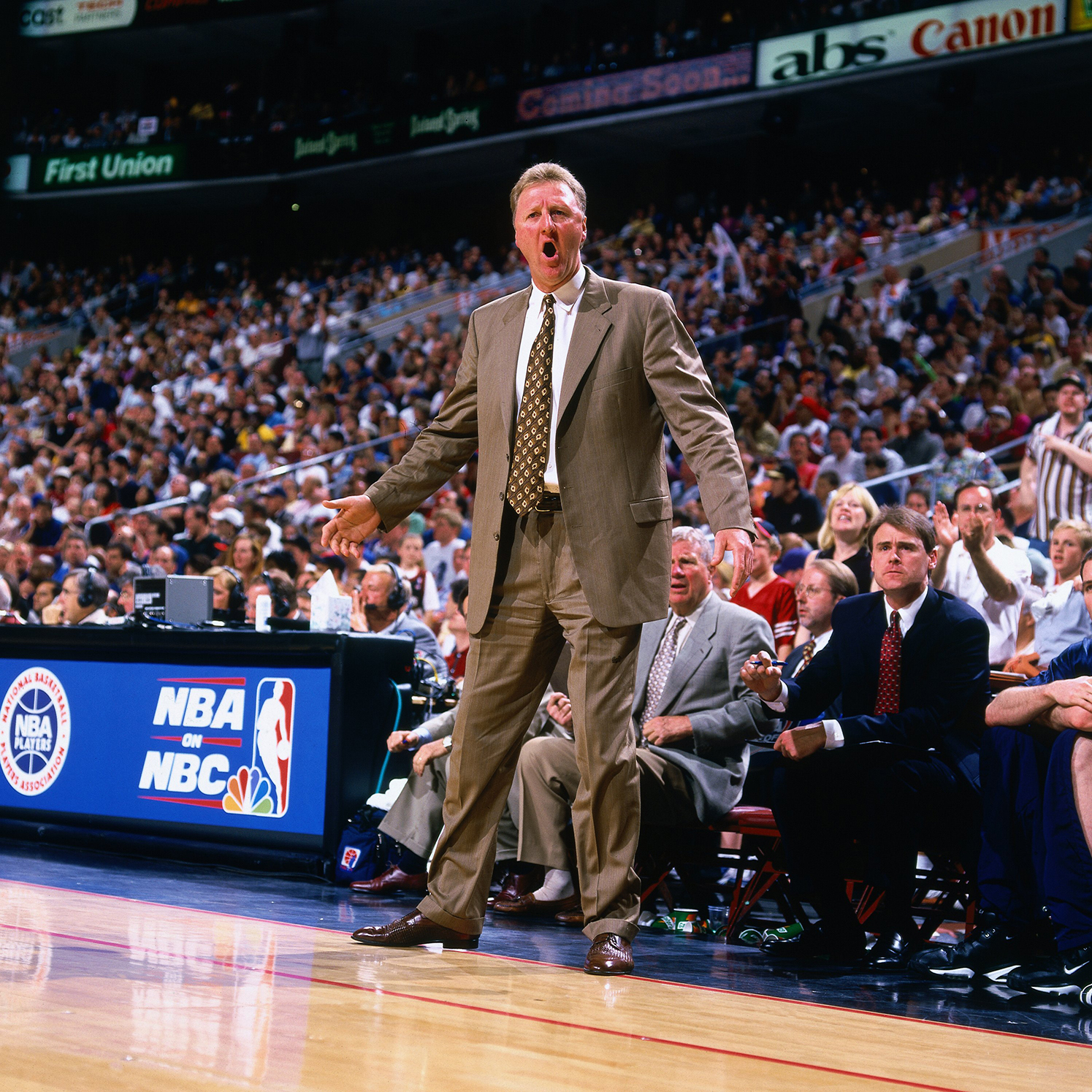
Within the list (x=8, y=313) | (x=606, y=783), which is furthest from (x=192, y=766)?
(x=8, y=313)

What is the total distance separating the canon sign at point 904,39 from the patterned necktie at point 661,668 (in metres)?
12.5

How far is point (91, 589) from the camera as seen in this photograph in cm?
722

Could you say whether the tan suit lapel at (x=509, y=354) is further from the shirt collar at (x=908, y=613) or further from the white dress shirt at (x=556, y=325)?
the shirt collar at (x=908, y=613)

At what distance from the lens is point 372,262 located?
21.3 meters

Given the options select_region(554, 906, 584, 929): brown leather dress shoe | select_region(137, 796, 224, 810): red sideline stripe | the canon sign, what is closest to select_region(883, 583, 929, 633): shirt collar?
select_region(554, 906, 584, 929): brown leather dress shoe

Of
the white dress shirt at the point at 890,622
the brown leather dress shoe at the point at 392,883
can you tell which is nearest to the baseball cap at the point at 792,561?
the white dress shirt at the point at 890,622

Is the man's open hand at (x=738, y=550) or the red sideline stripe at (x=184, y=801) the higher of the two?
the man's open hand at (x=738, y=550)

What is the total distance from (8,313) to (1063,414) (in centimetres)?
2004

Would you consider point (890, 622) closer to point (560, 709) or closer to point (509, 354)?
point (560, 709)

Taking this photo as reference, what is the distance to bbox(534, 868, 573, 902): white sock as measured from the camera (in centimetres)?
443

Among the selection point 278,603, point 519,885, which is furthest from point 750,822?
point 278,603

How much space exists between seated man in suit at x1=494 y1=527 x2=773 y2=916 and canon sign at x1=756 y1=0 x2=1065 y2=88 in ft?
41.0

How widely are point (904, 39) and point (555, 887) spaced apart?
45.6 feet

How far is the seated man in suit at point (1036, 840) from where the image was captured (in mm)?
3277
